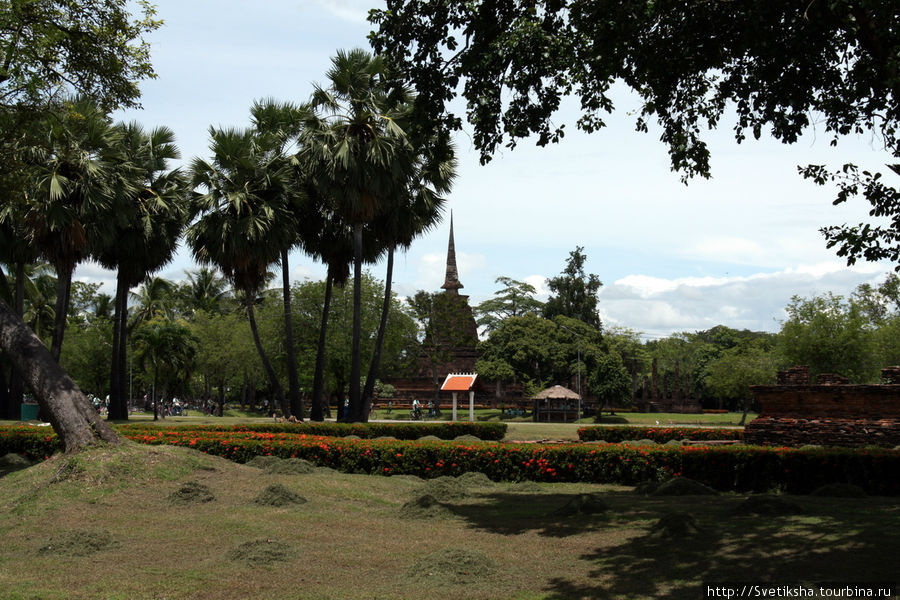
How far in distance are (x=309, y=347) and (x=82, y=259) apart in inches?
499

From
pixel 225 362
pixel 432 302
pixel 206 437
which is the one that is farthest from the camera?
pixel 432 302

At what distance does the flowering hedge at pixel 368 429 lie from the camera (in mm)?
20234

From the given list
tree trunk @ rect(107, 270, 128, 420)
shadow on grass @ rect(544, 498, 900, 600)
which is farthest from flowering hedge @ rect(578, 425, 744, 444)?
tree trunk @ rect(107, 270, 128, 420)

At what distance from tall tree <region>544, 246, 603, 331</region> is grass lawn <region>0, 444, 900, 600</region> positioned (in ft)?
178

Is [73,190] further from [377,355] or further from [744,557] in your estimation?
[744,557]

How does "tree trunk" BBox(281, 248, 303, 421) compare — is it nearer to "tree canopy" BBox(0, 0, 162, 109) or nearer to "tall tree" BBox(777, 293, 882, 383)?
"tree canopy" BBox(0, 0, 162, 109)

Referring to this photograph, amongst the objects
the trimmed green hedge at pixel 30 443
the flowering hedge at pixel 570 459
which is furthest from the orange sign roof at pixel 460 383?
the trimmed green hedge at pixel 30 443

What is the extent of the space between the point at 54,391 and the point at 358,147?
1336 cm

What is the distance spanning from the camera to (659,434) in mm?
21406

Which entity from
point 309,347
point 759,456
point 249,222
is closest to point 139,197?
point 249,222

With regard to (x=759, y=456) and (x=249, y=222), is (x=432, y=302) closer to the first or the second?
(x=249, y=222)

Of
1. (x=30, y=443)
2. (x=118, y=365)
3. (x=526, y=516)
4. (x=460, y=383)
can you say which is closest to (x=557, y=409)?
(x=460, y=383)

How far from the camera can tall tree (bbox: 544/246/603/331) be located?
6575 centimetres

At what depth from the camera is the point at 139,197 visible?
28047 mm
